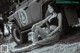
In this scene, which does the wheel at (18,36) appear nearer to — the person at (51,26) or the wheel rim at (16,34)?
the wheel rim at (16,34)

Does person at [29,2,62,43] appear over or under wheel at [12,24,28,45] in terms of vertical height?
over

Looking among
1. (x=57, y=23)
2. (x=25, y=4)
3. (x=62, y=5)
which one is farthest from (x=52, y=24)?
(x=25, y=4)

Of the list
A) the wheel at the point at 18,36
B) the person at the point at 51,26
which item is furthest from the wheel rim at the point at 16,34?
the person at the point at 51,26

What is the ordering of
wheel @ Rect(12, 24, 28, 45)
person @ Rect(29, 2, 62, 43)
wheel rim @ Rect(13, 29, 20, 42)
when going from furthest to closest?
wheel rim @ Rect(13, 29, 20, 42), wheel @ Rect(12, 24, 28, 45), person @ Rect(29, 2, 62, 43)

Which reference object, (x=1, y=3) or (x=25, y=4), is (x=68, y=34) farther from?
(x=1, y=3)

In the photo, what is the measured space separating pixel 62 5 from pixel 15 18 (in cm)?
345

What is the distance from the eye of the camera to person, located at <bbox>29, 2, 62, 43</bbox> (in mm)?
9695

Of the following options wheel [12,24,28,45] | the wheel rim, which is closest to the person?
wheel [12,24,28,45]

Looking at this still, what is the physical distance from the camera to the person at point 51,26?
9.70 meters

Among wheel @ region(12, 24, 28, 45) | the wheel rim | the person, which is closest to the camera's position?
the person

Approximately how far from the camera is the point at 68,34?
33.4 feet

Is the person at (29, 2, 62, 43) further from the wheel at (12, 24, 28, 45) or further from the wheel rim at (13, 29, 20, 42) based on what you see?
the wheel rim at (13, 29, 20, 42)

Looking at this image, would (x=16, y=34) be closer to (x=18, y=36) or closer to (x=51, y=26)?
(x=18, y=36)

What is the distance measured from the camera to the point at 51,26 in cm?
1029
